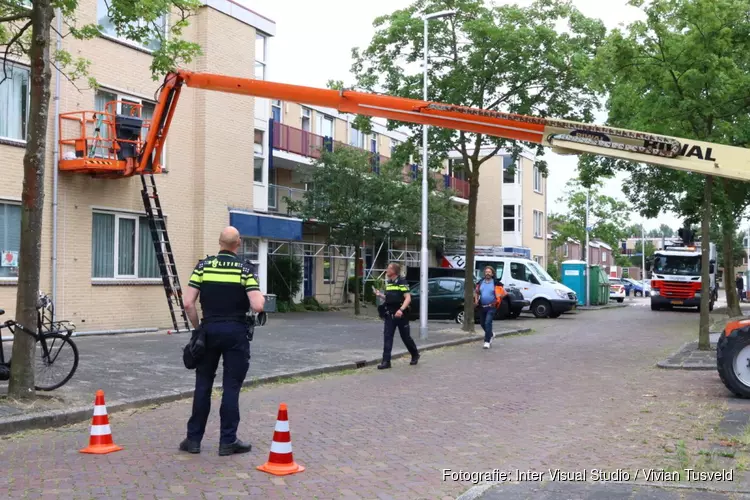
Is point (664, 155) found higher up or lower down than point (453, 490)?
higher up

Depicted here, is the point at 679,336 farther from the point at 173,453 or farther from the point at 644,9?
the point at 173,453

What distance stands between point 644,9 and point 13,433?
43.7 feet

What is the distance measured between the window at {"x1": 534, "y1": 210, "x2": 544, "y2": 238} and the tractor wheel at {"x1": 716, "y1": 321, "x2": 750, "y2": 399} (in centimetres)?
3983

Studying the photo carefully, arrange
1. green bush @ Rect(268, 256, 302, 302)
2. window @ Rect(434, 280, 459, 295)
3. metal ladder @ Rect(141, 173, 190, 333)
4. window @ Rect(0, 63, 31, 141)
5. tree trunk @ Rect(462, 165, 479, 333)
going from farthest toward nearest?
green bush @ Rect(268, 256, 302, 302), window @ Rect(434, 280, 459, 295), tree trunk @ Rect(462, 165, 479, 333), metal ladder @ Rect(141, 173, 190, 333), window @ Rect(0, 63, 31, 141)

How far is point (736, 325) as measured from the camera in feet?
33.3

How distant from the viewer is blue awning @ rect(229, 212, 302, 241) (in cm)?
2245

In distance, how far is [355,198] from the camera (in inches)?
995

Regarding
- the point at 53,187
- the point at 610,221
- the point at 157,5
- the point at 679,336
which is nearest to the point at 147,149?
the point at 53,187

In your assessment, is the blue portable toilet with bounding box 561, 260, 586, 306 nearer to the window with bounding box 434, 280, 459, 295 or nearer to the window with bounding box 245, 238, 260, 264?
the window with bounding box 434, 280, 459, 295

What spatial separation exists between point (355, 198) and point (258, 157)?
3.34 meters

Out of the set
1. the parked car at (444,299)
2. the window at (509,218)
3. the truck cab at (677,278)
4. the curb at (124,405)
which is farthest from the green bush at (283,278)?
the window at (509,218)

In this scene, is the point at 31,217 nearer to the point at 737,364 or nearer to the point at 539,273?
the point at 737,364

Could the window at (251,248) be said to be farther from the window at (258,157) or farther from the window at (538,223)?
the window at (538,223)

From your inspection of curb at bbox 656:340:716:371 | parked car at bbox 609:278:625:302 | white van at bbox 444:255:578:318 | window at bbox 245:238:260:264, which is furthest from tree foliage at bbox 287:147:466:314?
parked car at bbox 609:278:625:302
